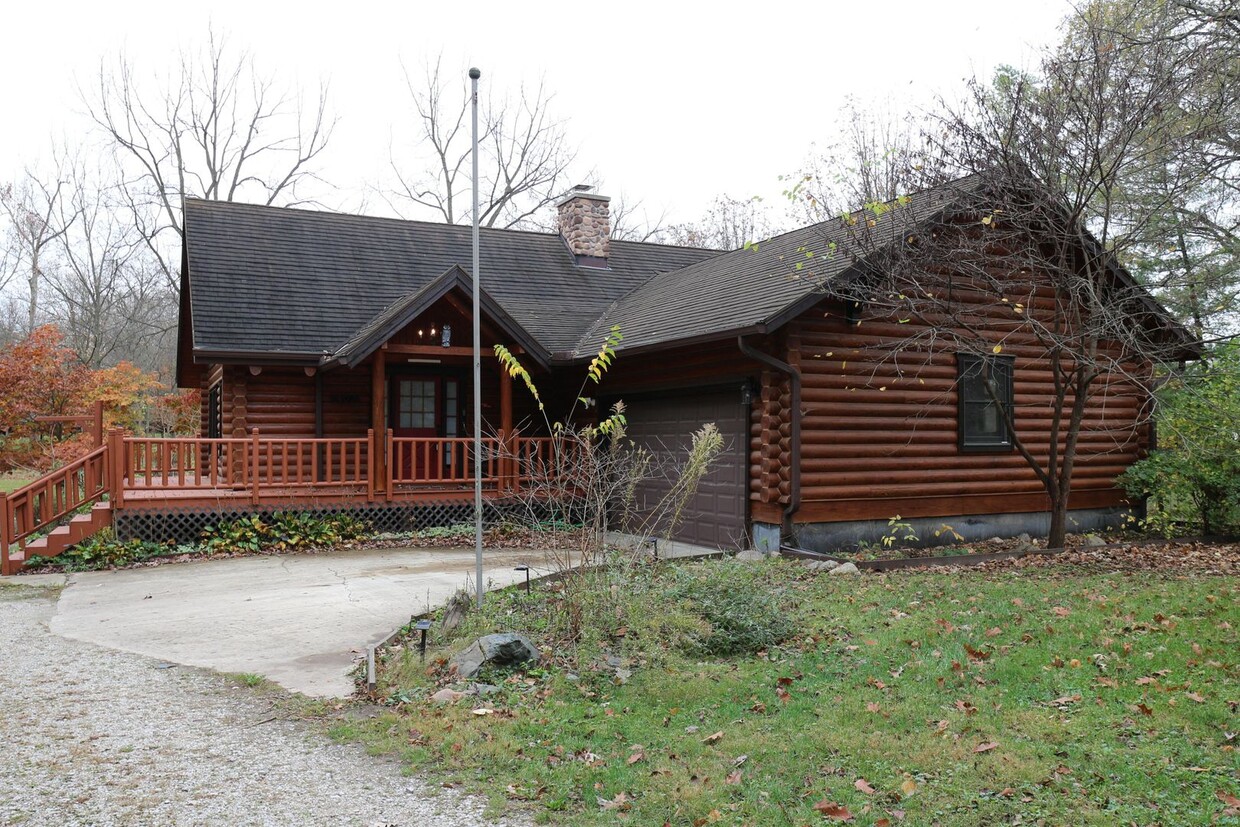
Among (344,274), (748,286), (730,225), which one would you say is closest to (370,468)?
(344,274)

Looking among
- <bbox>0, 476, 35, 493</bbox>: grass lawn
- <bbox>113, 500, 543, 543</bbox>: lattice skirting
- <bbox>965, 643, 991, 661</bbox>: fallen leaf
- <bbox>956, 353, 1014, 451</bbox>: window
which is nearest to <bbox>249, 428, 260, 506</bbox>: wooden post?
<bbox>113, 500, 543, 543</bbox>: lattice skirting

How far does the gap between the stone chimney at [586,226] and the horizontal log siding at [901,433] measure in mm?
9042

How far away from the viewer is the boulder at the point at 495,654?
6.54 m

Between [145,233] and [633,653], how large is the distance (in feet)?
102

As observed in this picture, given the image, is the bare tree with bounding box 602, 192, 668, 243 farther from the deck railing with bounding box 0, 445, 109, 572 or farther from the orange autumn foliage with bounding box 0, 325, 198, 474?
the deck railing with bounding box 0, 445, 109, 572

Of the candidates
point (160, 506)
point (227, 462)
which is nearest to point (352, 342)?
point (227, 462)

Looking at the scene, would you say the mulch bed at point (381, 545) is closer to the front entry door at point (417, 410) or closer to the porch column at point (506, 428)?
the porch column at point (506, 428)

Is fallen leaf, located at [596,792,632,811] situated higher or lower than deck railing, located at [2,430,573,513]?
lower

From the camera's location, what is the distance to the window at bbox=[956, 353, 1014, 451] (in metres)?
13.4

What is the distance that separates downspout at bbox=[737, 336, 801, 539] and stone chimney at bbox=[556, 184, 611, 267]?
9.22 m

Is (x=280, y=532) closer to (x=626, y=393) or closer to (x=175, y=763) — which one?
(x=626, y=393)

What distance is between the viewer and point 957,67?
481 inches

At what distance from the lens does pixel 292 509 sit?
13.9 m

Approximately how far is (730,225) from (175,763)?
105ft
